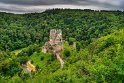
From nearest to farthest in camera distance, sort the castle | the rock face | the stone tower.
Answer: the rock face < the castle < the stone tower

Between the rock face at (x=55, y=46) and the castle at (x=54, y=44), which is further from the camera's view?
the castle at (x=54, y=44)

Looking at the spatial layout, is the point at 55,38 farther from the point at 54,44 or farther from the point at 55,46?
the point at 55,46

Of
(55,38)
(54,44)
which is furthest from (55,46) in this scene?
(55,38)

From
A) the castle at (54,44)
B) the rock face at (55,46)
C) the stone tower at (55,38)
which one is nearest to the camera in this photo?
the rock face at (55,46)

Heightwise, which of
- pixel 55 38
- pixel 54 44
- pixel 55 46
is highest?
pixel 55 38

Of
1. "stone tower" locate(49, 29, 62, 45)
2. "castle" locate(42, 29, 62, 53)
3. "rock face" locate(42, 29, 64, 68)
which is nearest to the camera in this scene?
"rock face" locate(42, 29, 64, 68)

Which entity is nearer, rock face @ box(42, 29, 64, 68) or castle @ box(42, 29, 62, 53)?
rock face @ box(42, 29, 64, 68)

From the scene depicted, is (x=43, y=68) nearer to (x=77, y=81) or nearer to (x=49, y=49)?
(x=49, y=49)

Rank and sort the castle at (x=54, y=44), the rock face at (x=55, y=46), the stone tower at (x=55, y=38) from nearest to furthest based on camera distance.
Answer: the rock face at (x=55, y=46) < the castle at (x=54, y=44) < the stone tower at (x=55, y=38)

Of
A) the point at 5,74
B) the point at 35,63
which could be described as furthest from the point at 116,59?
the point at 35,63

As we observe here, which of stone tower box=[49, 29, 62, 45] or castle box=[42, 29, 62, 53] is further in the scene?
stone tower box=[49, 29, 62, 45]

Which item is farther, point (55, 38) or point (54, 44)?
point (55, 38)
